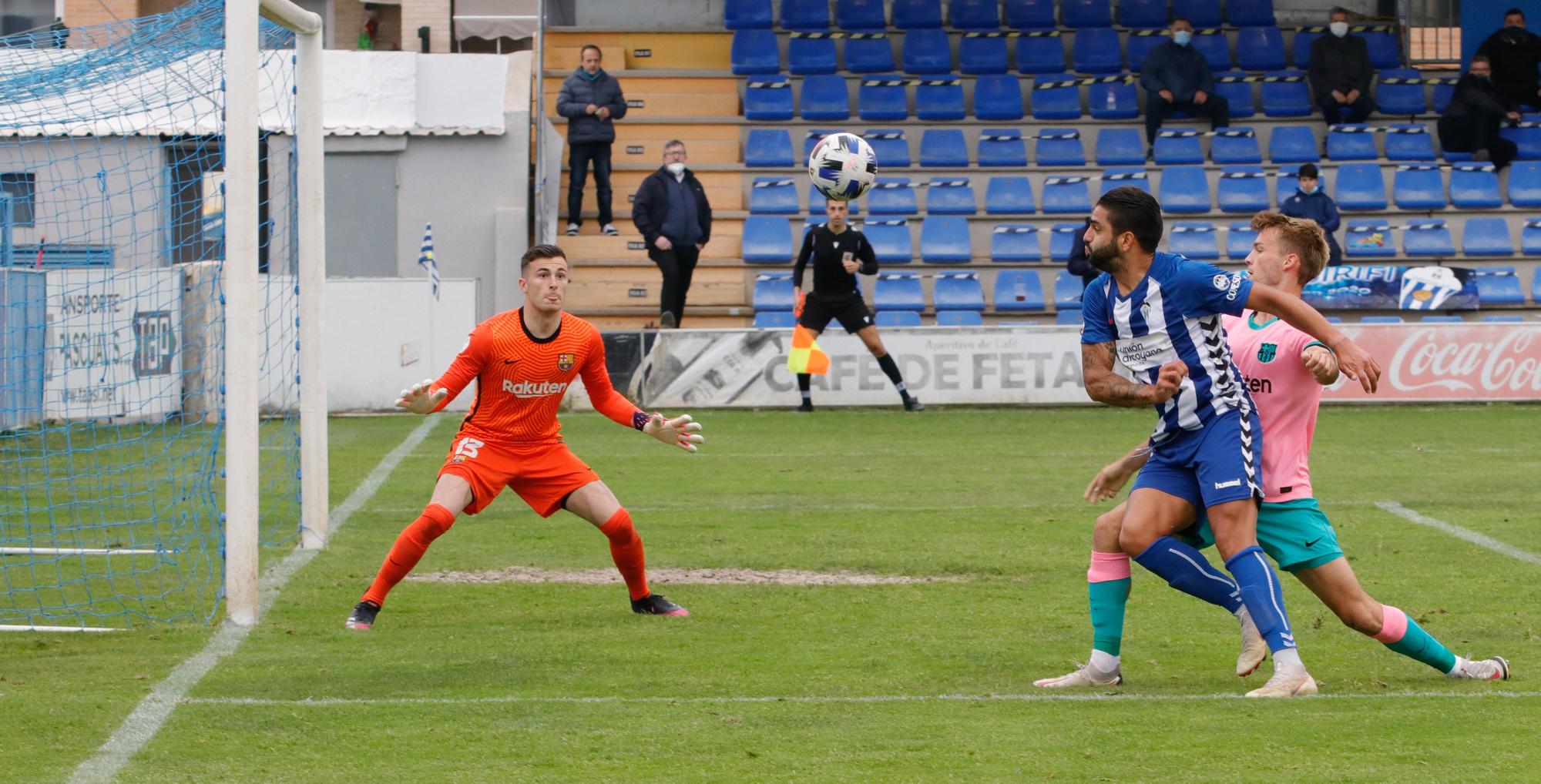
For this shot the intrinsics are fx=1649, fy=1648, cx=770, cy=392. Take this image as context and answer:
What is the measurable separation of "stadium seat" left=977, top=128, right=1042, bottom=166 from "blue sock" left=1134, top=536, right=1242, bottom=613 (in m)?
17.0

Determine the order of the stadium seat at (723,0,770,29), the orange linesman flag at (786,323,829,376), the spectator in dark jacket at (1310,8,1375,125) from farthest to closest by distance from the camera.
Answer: the stadium seat at (723,0,770,29), the spectator in dark jacket at (1310,8,1375,125), the orange linesman flag at (786,323,829,376)

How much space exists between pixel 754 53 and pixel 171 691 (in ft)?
62.5

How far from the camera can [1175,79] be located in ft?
73.0

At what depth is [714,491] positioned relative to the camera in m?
11.5

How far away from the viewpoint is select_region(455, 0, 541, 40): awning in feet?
85.5

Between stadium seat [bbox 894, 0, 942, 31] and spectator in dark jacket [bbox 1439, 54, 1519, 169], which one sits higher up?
stadium seat [bbox 894, 0, 942, 31]

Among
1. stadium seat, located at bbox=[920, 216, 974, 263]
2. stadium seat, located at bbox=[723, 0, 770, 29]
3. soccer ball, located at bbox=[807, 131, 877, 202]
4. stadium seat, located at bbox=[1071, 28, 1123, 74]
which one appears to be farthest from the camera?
stadium seat, located at bbox=[723, 0, 770, 29]

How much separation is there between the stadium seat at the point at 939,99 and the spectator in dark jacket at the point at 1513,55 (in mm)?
7010

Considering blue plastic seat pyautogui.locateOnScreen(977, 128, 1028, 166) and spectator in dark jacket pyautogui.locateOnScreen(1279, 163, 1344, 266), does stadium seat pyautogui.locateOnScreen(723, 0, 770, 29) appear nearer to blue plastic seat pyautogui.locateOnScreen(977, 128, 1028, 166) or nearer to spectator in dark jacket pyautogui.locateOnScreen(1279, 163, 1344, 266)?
blue plastic seat pyautogui.locateOnScreen(977, 128, 1028, 166)

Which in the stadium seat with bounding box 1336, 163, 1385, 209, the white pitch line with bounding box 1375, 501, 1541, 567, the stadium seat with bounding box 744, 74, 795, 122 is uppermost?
the stadium seat with bounding box 744, 74, 795, 122

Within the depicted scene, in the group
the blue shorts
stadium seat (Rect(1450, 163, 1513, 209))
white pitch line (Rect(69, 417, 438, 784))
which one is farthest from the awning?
the blue shorts

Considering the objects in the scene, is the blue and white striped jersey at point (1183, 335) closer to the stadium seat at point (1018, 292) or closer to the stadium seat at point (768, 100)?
the stadium seat at point (1018, 292)

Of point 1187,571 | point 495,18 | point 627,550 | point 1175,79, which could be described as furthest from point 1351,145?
point 1187,571

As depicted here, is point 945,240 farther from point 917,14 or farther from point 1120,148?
point 917,14
